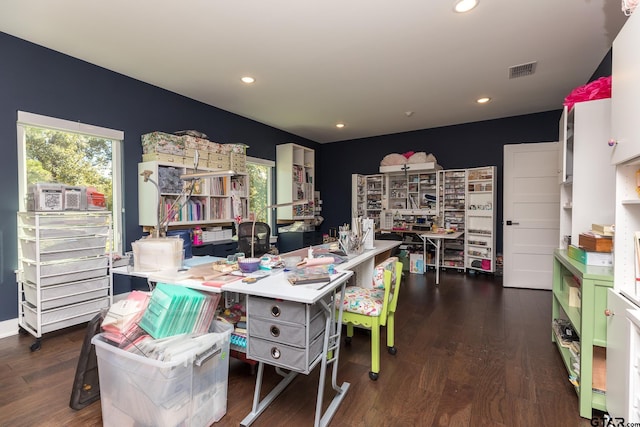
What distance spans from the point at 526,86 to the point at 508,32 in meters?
1.49

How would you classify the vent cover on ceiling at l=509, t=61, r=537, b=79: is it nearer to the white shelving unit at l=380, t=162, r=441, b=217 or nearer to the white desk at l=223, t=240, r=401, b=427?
the white shelving unit at l=380, t=162, r=441, b=217

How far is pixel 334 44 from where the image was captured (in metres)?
2.71

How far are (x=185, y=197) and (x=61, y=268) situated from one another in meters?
1.44

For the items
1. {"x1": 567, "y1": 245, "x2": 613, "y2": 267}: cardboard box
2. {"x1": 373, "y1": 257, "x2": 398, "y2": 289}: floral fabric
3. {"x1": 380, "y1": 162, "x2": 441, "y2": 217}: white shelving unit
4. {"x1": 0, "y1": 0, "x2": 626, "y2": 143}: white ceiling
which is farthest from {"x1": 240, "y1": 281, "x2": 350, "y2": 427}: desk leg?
{"x1": 380, "y1": 162, "x2": 441, "y2": 217}: white shelving unit

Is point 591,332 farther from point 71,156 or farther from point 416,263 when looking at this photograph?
point 71,156

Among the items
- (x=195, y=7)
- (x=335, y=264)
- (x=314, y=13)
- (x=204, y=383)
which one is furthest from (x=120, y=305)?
(x=314, y=13)

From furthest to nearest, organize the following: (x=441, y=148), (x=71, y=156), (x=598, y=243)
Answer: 1. (x=441, y=148)
2. (x=71, y=156)
3. (x=598, y=243)

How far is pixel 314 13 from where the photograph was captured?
2293 millimetres

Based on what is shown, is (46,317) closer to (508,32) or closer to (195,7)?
(195,7)

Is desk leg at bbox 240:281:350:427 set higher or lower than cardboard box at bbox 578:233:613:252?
lower

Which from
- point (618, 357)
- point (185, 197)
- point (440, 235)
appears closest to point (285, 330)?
point (618, 357)

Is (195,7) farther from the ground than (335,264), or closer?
farther from the ground

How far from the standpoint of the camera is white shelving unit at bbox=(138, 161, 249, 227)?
3.42 meters

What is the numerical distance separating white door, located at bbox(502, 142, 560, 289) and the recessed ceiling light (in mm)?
2552
